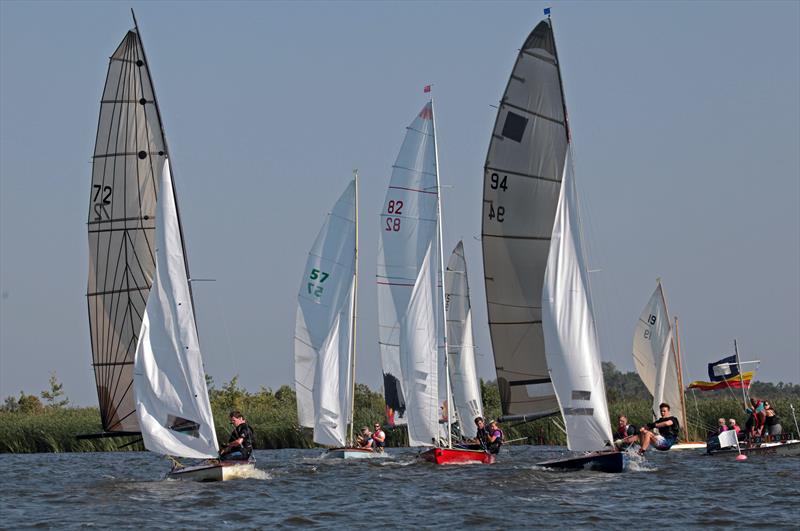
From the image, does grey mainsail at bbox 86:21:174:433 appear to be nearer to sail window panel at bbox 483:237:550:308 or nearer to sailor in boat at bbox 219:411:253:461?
sailor in boat at bbox 219:411:253:461

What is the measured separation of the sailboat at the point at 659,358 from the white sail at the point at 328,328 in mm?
12453

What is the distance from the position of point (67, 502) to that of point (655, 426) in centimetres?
1351

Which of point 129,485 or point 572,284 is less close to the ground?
point 572,284

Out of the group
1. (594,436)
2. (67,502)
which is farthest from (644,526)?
(67,502)

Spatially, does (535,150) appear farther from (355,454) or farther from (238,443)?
(355,454)

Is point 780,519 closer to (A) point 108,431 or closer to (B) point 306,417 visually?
(A) point 108,431

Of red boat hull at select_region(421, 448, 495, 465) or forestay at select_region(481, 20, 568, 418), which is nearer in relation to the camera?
forestay at select_region(481, 20, 568, 418)

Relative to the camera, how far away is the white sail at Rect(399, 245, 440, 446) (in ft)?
120

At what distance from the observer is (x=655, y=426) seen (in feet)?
104

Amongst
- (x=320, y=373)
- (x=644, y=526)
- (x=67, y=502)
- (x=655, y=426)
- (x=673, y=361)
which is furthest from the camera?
(x=673, y=361)

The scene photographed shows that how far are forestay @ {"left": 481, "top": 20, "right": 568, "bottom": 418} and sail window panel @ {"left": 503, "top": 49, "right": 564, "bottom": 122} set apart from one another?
2 cm

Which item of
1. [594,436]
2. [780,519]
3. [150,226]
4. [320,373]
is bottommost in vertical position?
[780,519]

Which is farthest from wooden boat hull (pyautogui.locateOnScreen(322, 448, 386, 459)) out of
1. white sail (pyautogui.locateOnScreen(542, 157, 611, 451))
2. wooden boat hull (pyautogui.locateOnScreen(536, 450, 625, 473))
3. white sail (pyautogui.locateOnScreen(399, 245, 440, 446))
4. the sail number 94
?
white sail (pyautogui.locateOnScreen(542, 157, 611, 451))

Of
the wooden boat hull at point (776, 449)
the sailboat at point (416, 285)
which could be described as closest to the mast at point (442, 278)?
the sailboat at point (416, 285)
